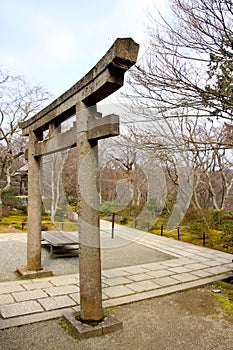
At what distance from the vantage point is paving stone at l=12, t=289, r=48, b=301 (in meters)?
3.67

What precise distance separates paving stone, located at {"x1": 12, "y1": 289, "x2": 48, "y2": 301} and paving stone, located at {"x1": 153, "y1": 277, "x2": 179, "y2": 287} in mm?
1796

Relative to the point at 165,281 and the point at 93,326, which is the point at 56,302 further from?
the point at 165,281

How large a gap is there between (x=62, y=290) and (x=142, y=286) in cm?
121

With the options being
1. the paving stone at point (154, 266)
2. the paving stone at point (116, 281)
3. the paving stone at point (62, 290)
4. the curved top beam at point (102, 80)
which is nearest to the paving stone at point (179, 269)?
the paving stone at point (154, 266)

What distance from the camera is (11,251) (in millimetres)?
6758

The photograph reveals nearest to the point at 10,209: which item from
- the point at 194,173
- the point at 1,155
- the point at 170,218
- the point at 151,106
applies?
the point at 1,155

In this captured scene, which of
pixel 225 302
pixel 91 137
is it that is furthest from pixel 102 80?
pixel 225 302

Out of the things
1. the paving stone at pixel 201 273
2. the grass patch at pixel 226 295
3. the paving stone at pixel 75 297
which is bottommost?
the grass patch at pixel 226 295

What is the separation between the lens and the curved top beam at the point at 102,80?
2.32 meters

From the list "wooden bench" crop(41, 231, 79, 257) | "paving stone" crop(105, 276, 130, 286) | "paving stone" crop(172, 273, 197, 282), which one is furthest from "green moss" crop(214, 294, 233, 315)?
"wooden bench" crop(41, 231, 79, 257)

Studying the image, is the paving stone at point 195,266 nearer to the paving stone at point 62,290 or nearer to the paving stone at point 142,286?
the paving stone at point 142,286

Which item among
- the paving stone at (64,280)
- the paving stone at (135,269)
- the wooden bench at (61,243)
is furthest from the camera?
the wooden bench at (61,243)

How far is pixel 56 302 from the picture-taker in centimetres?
356

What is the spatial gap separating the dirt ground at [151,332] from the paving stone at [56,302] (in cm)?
37
